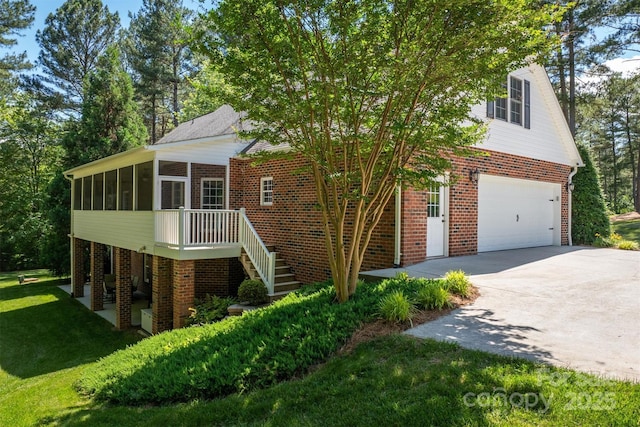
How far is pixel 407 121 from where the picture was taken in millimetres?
5723

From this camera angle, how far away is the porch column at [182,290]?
9.72 metres

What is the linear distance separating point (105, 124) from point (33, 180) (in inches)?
458

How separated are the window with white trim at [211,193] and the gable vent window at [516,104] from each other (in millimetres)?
8726

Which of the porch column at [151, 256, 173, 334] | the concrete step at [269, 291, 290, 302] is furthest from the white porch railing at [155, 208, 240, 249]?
the concrete step at [269, 291, 290, 302]

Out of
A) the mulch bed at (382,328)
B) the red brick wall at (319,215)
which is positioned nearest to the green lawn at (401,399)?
the mulch bed at (382,328)

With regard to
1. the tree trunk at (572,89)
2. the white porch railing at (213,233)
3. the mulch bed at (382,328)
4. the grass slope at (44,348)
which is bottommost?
the grass slope at (44,348)

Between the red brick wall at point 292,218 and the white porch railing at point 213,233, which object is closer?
the red brick wall at point 292,218

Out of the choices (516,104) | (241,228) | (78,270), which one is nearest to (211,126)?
(241,228)

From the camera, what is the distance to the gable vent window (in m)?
11.3

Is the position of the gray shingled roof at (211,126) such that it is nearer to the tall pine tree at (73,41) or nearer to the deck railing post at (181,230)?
the deck railing post at (181,230)

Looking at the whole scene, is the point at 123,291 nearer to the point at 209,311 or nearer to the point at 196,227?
the point at 209,311

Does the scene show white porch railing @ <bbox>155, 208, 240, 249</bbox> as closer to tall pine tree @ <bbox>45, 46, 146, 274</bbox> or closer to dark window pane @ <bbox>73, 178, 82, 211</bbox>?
dark window pane @ <bbox>73, 178, 82, 211</bbox>

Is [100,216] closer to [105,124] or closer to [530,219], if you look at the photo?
[105,124]

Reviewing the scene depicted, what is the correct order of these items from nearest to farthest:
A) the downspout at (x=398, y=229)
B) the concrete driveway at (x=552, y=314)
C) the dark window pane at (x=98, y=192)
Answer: the concrete driveway at (x=552, y=314)
the downspout at (x=398, y=229)
the dark window pane at (x=98, y=192)
